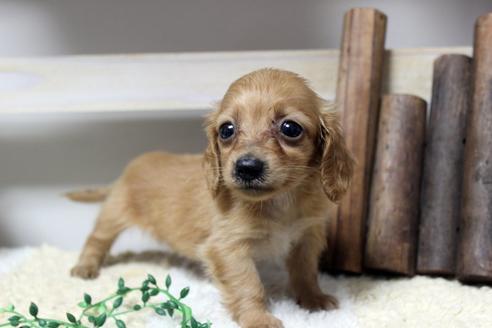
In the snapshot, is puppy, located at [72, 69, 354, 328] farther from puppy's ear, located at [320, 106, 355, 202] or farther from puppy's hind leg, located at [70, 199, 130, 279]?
puppy's hind leg, located at [70, 199, 130, 279]

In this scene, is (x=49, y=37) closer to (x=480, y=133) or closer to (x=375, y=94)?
(x=375, y=94)

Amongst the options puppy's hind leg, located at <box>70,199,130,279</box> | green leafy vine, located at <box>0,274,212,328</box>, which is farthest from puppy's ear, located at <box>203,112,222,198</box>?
puppy's hind leg, located at <box>70,199,130,279</box>

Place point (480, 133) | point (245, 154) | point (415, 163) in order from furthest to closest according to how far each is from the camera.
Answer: point (415, 163), point (480, 133), point (245, 154)

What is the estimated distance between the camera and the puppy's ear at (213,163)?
2148mm

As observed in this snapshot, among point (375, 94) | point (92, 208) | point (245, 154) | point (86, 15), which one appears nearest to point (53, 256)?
point (92, 208)

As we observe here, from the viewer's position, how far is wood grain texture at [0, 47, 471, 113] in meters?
2.86

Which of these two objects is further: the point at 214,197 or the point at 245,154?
the point at 214,197

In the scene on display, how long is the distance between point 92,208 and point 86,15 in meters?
1.20

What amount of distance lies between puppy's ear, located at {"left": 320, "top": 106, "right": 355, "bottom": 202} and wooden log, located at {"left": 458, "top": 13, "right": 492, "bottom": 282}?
70 centimetres

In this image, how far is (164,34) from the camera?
3191 millimetres

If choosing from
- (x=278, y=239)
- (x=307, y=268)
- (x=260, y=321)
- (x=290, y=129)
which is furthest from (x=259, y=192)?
(x=307, y=268)

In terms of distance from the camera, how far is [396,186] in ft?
8.51

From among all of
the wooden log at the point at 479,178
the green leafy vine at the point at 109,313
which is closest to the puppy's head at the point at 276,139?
the green leafy vine at the point at 109,313

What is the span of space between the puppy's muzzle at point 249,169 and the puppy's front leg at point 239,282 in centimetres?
42
